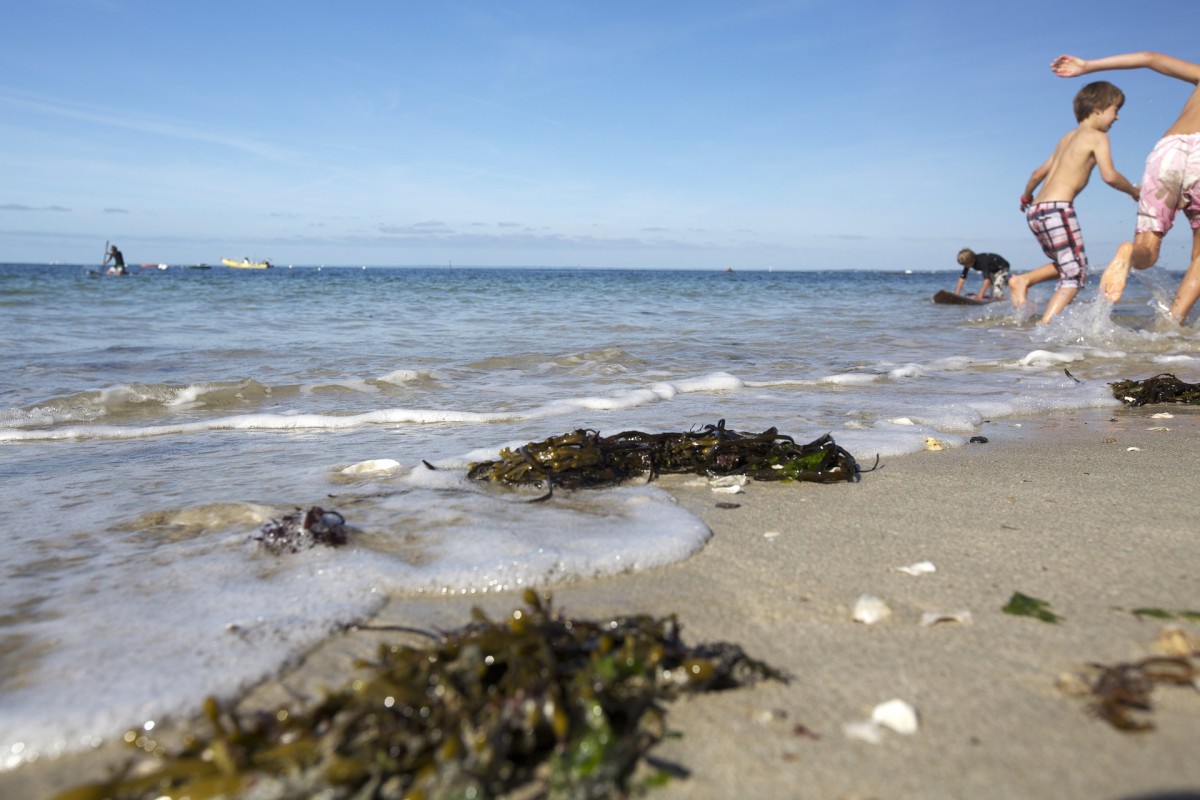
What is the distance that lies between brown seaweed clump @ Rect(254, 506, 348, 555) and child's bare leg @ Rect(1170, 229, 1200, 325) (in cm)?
798

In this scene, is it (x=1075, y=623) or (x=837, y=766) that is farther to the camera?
(x=1075, y=623)

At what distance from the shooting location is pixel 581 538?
257 cm

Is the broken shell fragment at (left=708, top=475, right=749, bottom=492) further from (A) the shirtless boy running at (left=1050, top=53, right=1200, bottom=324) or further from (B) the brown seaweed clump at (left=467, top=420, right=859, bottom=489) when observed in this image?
(A) the shirtless boy running at (left=1050, top=53, right=1200, bottom=324)

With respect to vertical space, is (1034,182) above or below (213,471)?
above

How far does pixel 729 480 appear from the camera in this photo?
333cm

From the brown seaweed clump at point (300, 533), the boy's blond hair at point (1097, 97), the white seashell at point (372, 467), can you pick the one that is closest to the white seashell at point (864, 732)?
the brown seaweed clump at point (300, 533)

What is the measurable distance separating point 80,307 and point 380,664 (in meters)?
14.6

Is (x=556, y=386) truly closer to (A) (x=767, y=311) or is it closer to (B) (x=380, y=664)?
(B) (x=380, y=664)

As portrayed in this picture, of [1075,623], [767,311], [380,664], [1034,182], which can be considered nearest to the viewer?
[380,664]

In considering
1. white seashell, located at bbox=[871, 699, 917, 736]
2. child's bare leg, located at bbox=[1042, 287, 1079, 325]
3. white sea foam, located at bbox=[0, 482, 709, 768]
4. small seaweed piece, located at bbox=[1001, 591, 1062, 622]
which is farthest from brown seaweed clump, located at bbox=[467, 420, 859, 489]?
child's bare leg, located at bbox=[1042, 287, 1079, 325]

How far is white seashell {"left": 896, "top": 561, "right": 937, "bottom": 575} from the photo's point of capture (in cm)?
228

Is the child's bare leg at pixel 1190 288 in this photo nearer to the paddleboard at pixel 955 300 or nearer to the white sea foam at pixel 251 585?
the white sea foam at pixel 251 585

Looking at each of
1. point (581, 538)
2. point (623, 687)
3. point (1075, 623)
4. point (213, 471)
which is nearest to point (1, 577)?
point (213, 471)

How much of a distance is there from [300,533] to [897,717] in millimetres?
1830
